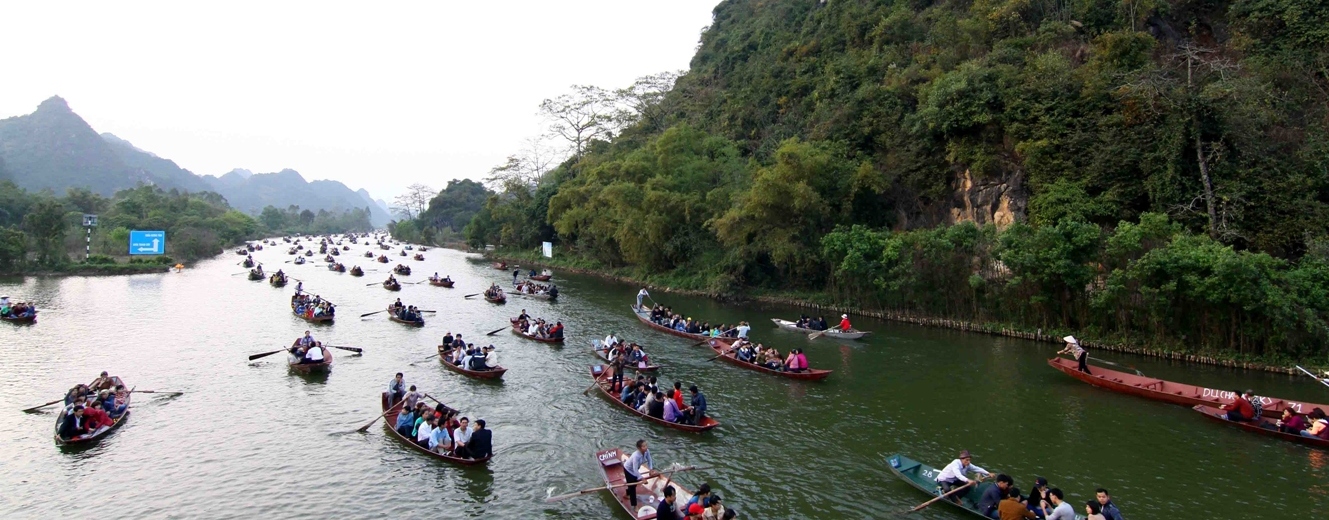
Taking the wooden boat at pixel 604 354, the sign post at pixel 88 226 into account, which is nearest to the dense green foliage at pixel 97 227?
the sign post at pixel 88 226

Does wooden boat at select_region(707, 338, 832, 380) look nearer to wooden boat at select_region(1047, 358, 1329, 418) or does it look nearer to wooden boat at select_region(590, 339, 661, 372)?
wooden boat at select_region(590, 339, 661, 372)

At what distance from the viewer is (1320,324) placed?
19.2 metres

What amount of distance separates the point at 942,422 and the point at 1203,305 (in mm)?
11424

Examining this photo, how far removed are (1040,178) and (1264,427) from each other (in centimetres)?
1550

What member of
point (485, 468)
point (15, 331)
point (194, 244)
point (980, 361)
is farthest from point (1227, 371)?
point (194, 244)

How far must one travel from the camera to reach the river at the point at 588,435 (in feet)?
42.3

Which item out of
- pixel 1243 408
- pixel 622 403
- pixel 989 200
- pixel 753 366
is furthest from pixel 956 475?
pixel 989 200

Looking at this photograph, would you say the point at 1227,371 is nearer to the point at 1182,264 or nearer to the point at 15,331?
the point at 1182,264

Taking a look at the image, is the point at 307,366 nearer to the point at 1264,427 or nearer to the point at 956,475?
the point at 956,475

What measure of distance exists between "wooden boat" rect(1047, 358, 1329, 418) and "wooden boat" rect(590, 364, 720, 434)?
39.2ft

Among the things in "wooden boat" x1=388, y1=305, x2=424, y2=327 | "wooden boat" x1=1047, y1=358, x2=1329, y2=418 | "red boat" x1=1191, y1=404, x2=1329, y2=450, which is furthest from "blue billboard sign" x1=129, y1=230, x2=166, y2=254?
"red boat" x1=1191, y1=404, x2=1329, y2=450

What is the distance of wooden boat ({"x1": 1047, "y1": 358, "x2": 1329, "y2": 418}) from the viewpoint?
53.1ft

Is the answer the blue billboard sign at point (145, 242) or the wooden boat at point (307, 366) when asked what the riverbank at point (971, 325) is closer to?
the wooden boat at point (307, 366)

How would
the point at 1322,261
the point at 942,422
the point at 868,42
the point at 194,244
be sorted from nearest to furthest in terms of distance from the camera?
the point at 942,422 < the point at 1322,261 < the point at 868,42 < the point at 194,244
